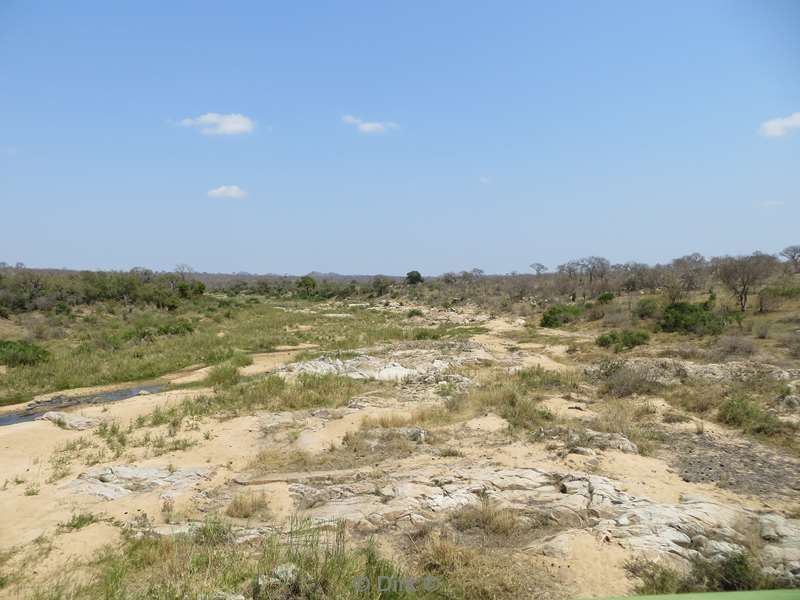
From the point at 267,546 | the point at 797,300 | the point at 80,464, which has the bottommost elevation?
the point at 80,464

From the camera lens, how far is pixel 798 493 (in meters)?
7.15

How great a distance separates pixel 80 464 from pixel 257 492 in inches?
181

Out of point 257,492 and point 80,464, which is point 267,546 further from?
point 80,464

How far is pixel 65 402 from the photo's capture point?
15.0 metres

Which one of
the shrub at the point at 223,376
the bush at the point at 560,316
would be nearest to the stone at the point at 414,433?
the shrub at the point at 223,376

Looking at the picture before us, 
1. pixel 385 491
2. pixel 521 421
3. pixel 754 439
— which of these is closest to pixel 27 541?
pixel 385 491

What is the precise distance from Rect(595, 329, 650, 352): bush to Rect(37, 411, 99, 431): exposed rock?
20.0m

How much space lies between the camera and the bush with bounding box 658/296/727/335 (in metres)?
20.9

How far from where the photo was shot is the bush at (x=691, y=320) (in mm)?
20906

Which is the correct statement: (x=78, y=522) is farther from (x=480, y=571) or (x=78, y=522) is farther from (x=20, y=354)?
(x=20, y=354)

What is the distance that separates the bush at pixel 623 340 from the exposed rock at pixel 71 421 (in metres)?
20.0

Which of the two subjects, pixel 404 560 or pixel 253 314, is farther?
pixel 253 314

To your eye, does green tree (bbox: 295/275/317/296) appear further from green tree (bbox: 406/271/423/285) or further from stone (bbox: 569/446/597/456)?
stone (bbox: 569/446/597/456)

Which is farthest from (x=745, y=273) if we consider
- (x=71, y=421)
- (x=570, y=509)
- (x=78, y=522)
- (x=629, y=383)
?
(x=71, y=421)
